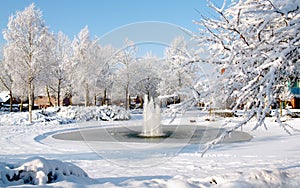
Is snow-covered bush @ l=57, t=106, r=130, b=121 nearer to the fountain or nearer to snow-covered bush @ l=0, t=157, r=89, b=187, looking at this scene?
the fountain

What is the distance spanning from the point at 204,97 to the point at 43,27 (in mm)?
20315

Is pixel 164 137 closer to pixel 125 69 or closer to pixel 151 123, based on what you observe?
pixel 151 123

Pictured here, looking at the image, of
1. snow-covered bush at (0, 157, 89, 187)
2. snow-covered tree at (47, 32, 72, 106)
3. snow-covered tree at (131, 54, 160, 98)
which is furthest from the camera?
snow-covered tree at (131, 54, 160, 98)

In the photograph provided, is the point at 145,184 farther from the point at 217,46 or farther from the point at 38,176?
the point at 217,46

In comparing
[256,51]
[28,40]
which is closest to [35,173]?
[256,51]

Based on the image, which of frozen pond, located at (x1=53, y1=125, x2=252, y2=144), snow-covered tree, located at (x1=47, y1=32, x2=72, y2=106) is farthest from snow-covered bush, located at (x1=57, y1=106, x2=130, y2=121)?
frozen pond, located at (x1=53, y1=125, x2=252, y2=144)

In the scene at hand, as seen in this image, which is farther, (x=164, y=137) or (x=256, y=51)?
(x=164, y=137)

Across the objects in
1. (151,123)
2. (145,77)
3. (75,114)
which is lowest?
(151,123)

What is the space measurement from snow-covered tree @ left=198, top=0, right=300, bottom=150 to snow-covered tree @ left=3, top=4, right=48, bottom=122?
60.4 feet

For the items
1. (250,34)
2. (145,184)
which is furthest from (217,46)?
(145,184)

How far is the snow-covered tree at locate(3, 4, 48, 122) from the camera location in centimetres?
2075

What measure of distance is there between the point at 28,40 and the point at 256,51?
20.2m

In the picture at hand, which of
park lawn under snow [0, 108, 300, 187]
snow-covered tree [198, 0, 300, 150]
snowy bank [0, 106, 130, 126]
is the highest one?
snow-covered tree [198, 0, 300, 150]

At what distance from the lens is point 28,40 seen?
21031mm
